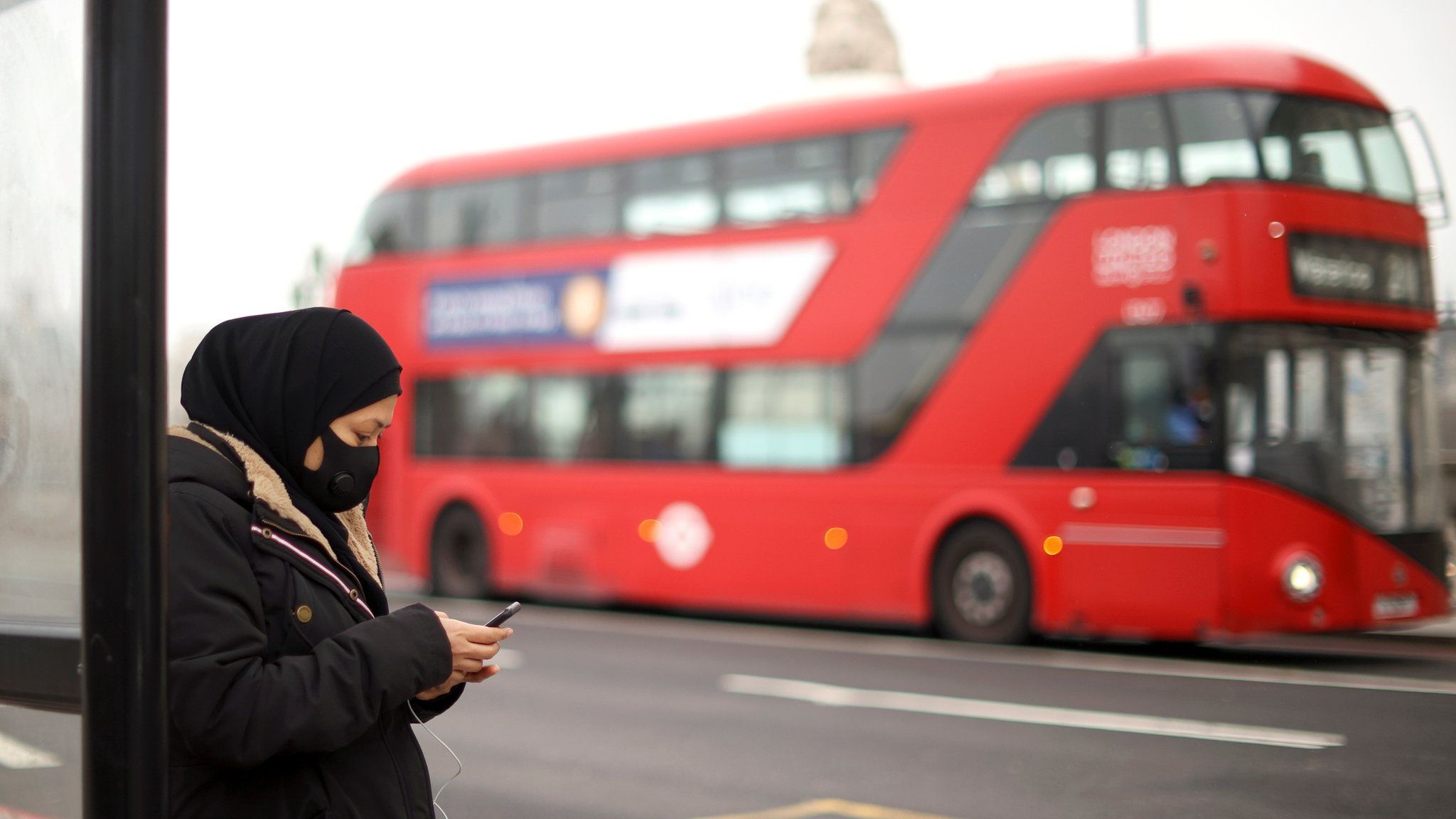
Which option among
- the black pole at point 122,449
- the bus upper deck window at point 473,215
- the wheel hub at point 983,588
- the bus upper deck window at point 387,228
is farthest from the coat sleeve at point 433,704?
the bus upper deck window at point 387,228

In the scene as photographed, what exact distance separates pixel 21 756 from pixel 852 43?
4307cm

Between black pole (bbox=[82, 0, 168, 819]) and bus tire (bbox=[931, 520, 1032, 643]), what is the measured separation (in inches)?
378

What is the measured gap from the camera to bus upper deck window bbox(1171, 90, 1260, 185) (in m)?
10.3

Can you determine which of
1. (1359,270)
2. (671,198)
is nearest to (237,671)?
(1359,270)

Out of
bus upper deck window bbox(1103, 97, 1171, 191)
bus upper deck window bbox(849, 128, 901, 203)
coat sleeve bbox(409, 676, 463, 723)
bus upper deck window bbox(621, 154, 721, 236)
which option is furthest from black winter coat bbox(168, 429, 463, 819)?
bus upper deck window bbox(621, 154, 721, 236)

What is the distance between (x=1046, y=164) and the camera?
11.2m

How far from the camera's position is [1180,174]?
10539mm

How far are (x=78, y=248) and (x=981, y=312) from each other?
950 cm

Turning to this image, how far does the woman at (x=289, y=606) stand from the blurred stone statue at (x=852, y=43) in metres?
41.9

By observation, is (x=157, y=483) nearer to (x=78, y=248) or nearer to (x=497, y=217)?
(x=78, y=248)

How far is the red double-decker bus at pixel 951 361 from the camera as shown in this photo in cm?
1018

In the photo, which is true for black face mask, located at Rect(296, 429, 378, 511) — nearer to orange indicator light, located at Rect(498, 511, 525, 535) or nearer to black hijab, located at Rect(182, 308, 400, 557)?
black hijab, located at Rect(182, 308, 400, 557)

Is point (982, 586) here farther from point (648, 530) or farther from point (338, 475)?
point (338, 475)

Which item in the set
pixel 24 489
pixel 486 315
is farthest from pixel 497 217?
pixel 24 489
